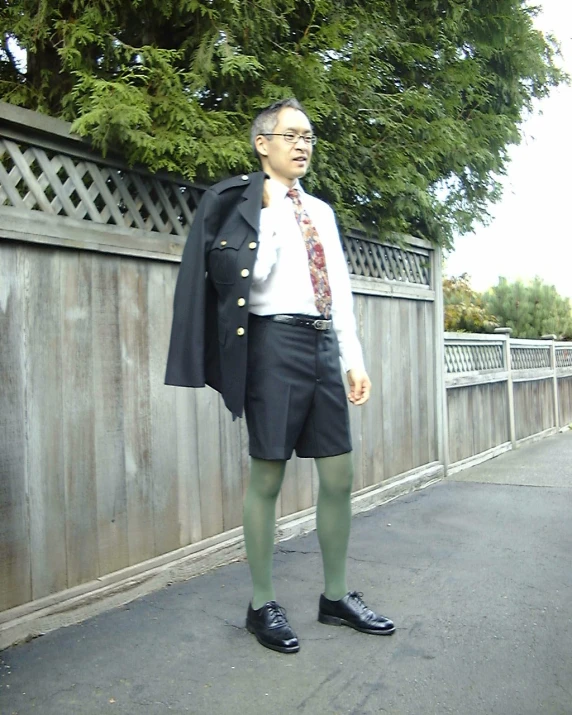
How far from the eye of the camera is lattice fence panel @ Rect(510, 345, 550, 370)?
9.15 metres

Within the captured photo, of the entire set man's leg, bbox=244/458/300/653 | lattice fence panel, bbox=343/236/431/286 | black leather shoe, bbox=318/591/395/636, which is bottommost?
black leather shoe, bbox=318/591/395/636

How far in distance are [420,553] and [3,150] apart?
2795mm

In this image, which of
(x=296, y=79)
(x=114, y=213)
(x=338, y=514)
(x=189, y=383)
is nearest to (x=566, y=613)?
(x=338, y=514)

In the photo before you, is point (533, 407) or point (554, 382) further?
point (554, 382)

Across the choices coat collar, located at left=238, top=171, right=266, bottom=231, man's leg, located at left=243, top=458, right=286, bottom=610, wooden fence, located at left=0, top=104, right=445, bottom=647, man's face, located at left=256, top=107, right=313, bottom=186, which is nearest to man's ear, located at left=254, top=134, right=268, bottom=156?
man's face, located at left=256, top=107, right=313, bottom=186

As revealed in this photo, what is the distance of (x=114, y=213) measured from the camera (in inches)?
139

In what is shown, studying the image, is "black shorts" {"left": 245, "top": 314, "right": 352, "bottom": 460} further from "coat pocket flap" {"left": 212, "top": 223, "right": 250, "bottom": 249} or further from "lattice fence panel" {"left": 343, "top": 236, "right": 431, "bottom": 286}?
"lattice fence panel" {"left": 343, "top": 236, "right": 431, "bottom": 286}

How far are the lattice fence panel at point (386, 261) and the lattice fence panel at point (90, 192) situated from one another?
1643 mm

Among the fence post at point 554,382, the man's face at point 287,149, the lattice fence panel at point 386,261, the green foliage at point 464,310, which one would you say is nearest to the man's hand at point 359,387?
the man's face at point 287,149

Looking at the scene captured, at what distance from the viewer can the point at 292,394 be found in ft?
9.46

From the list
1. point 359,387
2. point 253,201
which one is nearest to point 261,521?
point 359,387

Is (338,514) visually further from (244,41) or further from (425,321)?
(425,321)

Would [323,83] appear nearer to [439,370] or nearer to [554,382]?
[439,370]

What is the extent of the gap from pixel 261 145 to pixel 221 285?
1.89 feet
